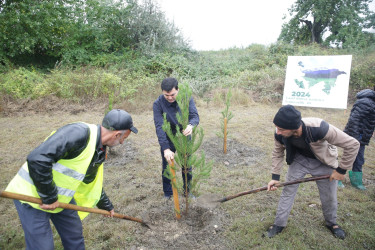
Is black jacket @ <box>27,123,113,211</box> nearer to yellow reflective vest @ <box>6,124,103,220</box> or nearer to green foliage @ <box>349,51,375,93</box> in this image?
yellow reflective vest @ <box>6,124,103,220</box>

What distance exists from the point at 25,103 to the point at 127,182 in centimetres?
763

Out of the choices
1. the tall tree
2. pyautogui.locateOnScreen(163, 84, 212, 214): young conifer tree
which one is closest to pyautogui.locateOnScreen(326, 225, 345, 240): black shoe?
pyautogui.locateOnScreen(163, 84, 212, 214): young conifer tree

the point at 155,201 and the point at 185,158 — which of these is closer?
the point at 185,158

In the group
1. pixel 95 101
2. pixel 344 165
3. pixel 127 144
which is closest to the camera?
pixel 344 165

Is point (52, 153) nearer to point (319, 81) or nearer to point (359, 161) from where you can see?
point (359, 161)

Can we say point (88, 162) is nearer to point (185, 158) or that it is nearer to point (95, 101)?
point (185, 158)

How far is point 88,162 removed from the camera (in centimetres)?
205

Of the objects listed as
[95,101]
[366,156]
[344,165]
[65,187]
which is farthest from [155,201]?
[95,101]

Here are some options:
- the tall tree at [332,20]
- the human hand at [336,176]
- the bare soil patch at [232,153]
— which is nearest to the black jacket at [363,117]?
the human hand at [336,176]

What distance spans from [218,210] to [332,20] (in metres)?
21.5

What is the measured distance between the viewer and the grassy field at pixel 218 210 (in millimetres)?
3016

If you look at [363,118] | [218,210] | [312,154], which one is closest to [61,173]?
[218,210]

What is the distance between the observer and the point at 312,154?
2930 millimetres

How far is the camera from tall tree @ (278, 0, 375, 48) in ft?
58.9
